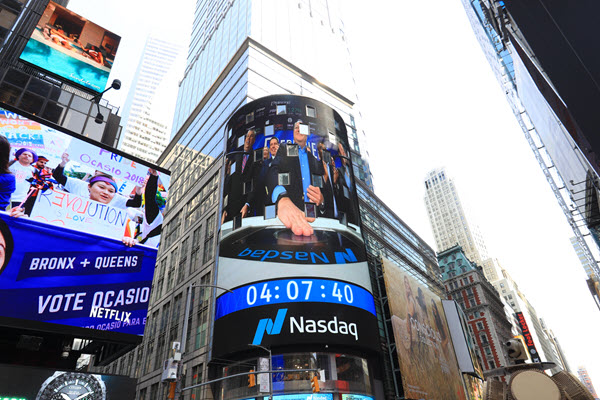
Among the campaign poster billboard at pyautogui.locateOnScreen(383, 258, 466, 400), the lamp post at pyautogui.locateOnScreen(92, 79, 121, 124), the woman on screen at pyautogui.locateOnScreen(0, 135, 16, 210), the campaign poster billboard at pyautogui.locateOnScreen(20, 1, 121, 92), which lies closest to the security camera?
the woman on screen at pyautogui.locateOnScreen(0, 135, 16, 210)

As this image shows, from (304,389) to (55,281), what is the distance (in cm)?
1686

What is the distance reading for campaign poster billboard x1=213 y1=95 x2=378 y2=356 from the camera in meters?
27.9

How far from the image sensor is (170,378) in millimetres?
13727

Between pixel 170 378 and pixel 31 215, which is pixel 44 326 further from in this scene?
pixel 170 378

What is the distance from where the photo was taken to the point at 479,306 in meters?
94.5

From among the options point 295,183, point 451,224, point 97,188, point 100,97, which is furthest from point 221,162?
point 451,224

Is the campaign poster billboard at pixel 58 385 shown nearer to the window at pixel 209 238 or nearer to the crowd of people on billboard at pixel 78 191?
the crowd of people on billboard at pixel 78 191

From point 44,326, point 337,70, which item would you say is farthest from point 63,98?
point 337,70

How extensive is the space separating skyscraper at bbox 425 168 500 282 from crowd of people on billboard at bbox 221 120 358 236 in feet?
457

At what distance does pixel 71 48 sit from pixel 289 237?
25061 mm

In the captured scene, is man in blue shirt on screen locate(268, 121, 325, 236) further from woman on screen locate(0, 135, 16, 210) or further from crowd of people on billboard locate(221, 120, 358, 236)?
woman on screen locate(0, 135, 16, 210)

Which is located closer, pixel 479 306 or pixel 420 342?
pixel 420 342

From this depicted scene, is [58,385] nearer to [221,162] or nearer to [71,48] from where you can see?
[71,48]

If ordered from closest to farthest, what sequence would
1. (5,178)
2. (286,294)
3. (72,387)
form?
(72,387), (5,178), (286,294)
